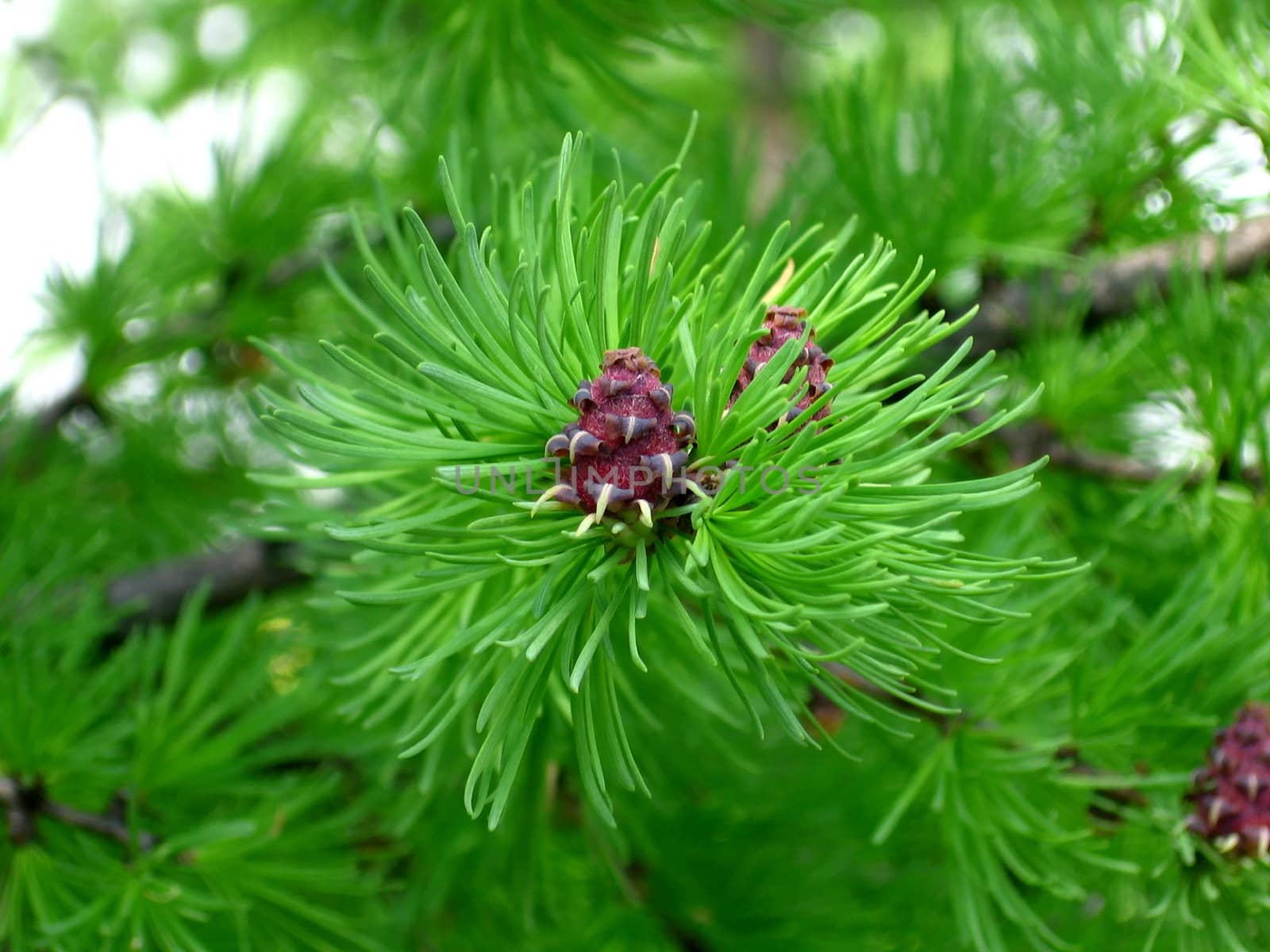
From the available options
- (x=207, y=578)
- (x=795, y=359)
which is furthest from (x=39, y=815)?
(x=795, y=359)

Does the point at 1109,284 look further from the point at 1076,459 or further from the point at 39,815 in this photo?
the point at 39,815

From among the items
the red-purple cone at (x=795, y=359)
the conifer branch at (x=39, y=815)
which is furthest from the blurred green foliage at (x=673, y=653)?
the red-purple cone at (x=795, y=359)

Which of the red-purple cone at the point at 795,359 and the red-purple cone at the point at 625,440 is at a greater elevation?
the red-purple cone at the point at 795,359

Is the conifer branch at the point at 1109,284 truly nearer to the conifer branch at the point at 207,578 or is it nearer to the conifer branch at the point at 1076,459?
the conifer branch at the point at 1076,459

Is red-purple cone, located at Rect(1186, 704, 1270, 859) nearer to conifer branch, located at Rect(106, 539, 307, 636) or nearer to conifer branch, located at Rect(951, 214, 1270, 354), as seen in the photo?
conifer branch, located at Rect(951, 214, 1270, 354)

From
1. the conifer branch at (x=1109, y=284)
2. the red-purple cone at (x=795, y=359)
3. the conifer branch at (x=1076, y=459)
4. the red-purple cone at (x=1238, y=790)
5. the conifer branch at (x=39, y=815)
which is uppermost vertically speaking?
the conifer branch at (x=1109, y=284)

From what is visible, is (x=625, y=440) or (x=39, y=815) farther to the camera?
(x=39, y=815)
